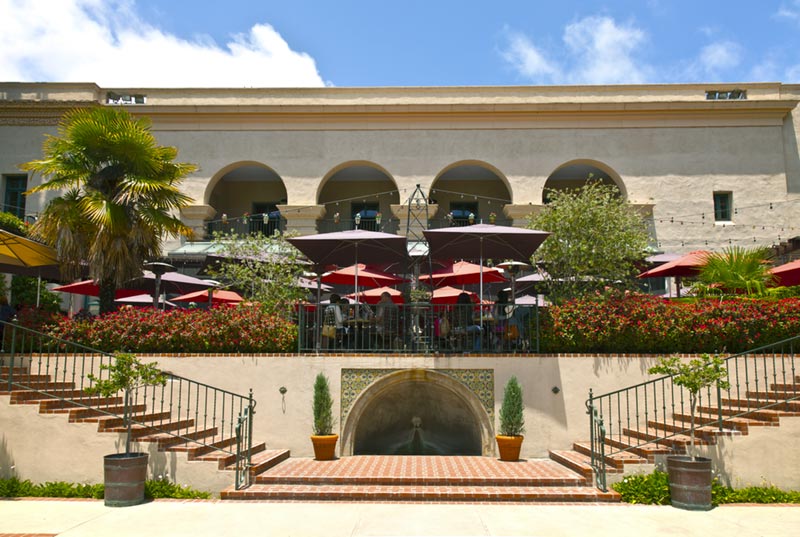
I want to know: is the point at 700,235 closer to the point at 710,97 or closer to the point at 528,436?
the point at 710,97

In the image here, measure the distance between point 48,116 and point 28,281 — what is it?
577 cm

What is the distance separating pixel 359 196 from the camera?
22719 millimetres

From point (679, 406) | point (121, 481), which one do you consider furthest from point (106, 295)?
point (679, 406)

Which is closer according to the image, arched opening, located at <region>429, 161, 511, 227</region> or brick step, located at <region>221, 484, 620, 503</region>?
brick step, located at <region>221, 484, 620, 503</region>

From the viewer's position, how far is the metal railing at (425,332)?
38.7 ft

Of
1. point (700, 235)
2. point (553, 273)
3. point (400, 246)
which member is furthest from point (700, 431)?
point (700, 235)

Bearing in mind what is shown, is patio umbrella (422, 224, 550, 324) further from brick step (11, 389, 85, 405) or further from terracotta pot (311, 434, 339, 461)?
brick step (11, 389, 85, 405)

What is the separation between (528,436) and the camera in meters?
11.2

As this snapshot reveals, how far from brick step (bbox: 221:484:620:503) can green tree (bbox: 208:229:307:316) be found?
4.94 metres

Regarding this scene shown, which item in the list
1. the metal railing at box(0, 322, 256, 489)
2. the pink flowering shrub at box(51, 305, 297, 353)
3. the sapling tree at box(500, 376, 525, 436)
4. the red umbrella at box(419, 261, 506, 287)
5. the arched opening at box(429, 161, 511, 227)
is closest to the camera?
the metal railing at box(0, 322, 256, 489)

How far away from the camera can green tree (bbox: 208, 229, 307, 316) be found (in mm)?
14133

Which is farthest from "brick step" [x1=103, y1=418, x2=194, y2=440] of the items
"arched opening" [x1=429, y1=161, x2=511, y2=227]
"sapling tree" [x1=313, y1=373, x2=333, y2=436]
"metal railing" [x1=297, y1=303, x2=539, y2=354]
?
"arched opening" [x1=429, y1=161, x2=511, y2=227]

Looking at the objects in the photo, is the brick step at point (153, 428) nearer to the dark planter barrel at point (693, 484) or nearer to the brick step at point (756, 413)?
the dark planter barrel at point (693, 484)

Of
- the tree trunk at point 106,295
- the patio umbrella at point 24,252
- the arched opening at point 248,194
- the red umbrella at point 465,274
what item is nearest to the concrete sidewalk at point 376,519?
the tree trunk at point 106,295
